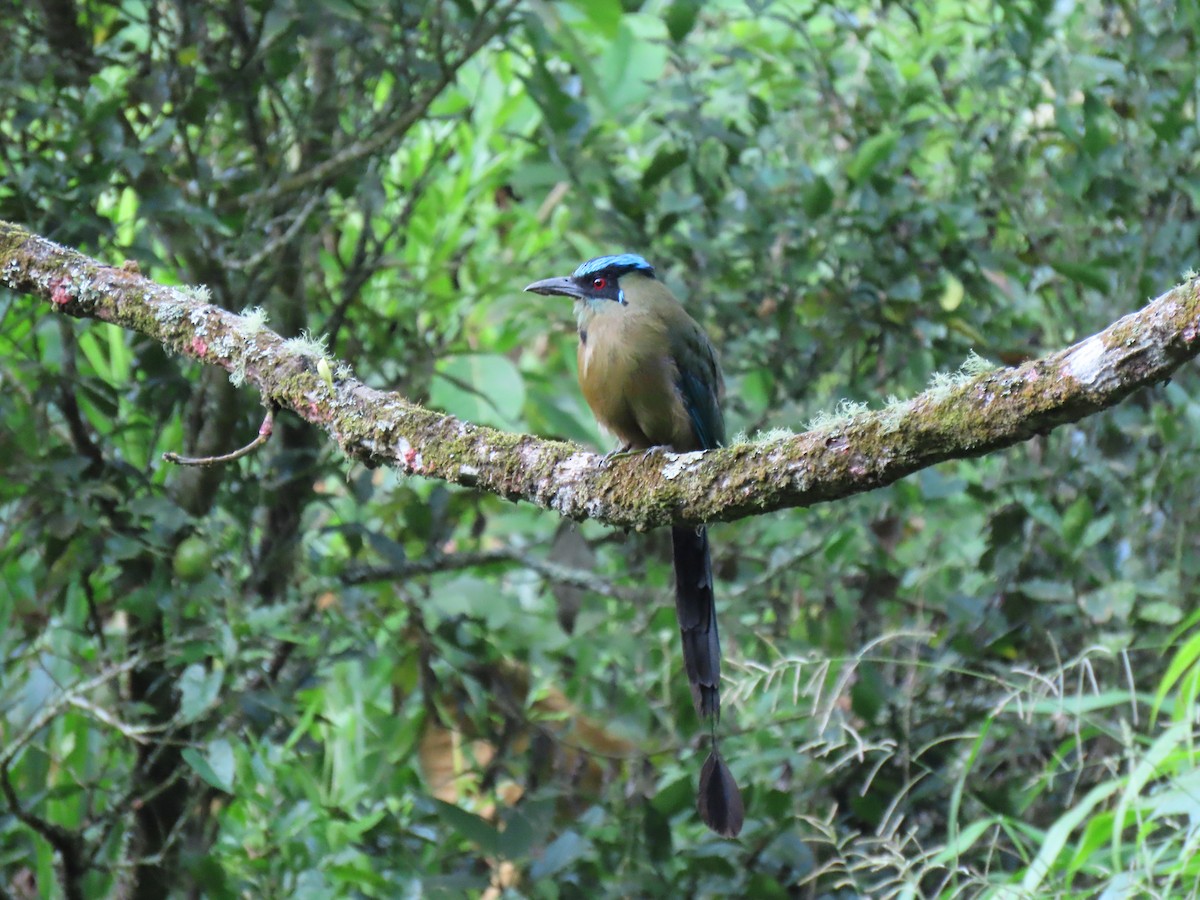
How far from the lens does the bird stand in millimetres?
2578

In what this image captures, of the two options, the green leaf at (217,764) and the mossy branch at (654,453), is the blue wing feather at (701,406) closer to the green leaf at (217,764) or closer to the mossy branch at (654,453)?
the mossy branch at (654,453)

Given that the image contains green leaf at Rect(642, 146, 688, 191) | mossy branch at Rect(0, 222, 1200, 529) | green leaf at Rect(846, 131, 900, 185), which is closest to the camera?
mossy branch at Rect(0, 222, 1200, 529)

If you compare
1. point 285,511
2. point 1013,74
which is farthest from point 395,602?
point 1013,74

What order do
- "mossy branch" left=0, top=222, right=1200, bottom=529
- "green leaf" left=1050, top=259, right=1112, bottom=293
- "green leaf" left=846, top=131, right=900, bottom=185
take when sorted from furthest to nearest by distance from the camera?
1. "green leaf" left=846, top=131, right=900, bottom=185
2. "green leaf" left=1050, top=259, right=1112, bottom=293
3. "mossy branch" left=0, top=222, right=1200, bottom=529

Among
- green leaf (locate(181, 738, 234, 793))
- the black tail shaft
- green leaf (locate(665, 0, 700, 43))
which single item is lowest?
green leaf (locate(181, 738, 234, 793))

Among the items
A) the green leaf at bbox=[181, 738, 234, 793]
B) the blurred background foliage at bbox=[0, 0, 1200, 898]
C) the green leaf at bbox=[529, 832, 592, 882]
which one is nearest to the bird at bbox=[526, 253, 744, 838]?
the blurred background foliage at bbox=[0, 0, 1200, 898]

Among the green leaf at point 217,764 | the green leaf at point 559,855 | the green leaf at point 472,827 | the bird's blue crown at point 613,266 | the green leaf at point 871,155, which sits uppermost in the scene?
the green leaf at point 871,155

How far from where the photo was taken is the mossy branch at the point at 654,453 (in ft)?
4.36

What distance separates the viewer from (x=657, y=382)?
279 centimetres

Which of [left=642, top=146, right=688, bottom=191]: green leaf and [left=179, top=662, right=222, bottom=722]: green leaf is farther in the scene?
[left=642, top=146, right=688, bottom=191]: green leaf

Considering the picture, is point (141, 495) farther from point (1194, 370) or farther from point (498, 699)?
point (1194, 370)

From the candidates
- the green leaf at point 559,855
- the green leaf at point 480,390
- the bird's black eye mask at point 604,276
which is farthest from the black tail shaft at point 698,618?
the green leaf at point 480,390

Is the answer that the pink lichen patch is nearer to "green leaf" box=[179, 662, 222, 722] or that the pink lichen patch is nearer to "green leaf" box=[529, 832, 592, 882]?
"green leaf" box=[179, 662, 222, 722]

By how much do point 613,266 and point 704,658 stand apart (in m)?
1.01
